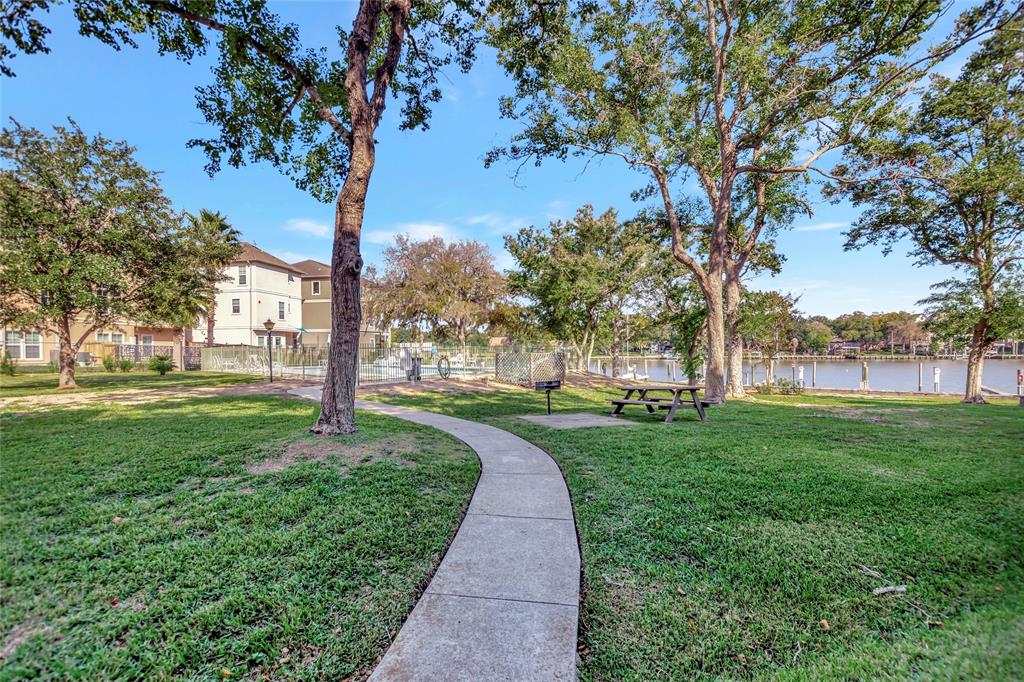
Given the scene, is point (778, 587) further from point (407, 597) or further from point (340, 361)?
point (340, 361)

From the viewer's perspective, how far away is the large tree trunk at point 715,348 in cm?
1256

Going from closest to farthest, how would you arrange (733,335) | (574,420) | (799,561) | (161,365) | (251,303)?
(799,561), (574,420), (733,335), (161,365), (251,303)

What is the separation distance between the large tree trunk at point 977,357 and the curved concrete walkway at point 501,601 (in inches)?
796

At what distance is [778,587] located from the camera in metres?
2.64

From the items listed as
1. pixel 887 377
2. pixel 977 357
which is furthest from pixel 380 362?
pixel 887 377

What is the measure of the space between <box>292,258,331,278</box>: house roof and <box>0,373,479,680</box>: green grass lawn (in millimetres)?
35877

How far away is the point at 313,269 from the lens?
41656 mm

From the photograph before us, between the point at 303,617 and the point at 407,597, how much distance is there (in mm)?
555

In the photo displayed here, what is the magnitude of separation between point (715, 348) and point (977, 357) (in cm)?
1192

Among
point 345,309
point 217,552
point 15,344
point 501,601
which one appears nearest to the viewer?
Answer: point 501,601

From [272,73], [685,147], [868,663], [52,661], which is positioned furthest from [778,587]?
[685,147]

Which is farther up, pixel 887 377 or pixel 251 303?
pixel 251 303

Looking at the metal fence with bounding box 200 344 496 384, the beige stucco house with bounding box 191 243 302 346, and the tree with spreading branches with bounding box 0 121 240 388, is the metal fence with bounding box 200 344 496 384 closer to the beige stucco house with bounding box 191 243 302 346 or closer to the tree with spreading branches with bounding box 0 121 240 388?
the tree with spreading branches with bounding box 0 121 240 388

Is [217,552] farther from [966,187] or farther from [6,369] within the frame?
[6,369]
